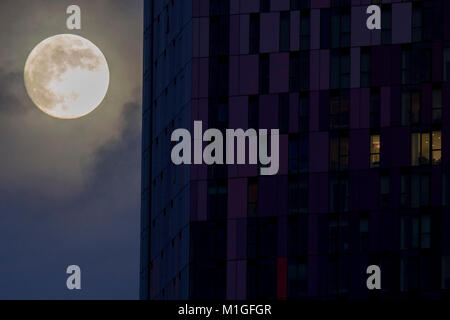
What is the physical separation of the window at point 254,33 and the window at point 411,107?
13650 millimetres

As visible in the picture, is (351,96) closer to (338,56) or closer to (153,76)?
(338,56)

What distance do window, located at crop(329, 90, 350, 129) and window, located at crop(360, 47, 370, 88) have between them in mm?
1797

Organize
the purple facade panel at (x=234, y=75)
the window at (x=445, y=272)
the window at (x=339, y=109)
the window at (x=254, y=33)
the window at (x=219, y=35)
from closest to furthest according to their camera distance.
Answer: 1. the window at (x=445, y=272)
2. the window at (x=339, y=109)
3. the window at (x=254, y=33)
4. the purple facade panel at (x=234, y=75)
5. the window at (x=219, y=35)

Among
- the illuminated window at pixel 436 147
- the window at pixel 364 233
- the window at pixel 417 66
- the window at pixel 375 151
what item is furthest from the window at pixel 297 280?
the window at pixel 417 66

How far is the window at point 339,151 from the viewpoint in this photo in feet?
561

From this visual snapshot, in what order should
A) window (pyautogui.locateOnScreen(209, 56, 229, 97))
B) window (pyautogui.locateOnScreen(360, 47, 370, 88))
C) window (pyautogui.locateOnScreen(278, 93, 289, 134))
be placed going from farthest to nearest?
1. window (pyautogui.locateOnScreen(209, 56, 229, 97))
2. window (pyautogui.locateOnScreen(278, 93, 289, 134))
3. window (pyautogui.locateOnScreen(360, 47, 370, 88))

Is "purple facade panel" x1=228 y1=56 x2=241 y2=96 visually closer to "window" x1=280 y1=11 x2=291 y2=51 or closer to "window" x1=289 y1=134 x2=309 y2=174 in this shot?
"window" x1=280 y1=11 x2=291 y2=51

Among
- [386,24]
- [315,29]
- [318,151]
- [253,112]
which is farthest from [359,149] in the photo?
[386,24]

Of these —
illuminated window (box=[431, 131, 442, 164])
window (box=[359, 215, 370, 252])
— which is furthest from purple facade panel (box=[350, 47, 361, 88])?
window (box=[359, 215, 370, 252])

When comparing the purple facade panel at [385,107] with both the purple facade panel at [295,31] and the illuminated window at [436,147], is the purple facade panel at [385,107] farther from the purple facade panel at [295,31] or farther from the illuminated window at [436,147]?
Result: the purple facade panel at [295,31]

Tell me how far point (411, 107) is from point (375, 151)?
491 cm

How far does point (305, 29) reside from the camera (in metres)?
173

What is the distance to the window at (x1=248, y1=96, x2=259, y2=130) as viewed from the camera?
17288 centimetres

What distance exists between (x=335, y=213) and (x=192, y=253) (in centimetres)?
1304
